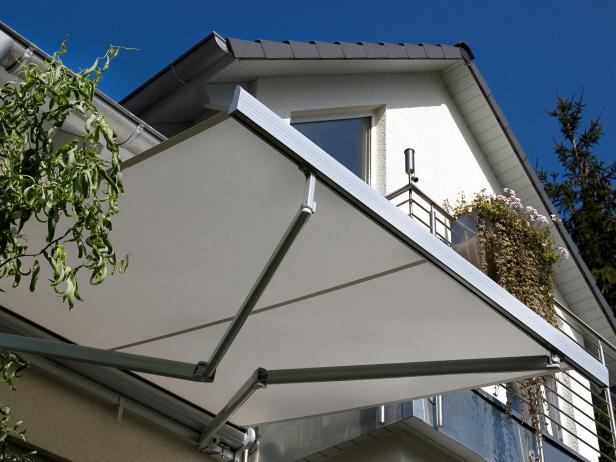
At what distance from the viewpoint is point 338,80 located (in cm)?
1269

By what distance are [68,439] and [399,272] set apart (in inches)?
123

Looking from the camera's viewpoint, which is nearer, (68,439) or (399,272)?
(399,272)

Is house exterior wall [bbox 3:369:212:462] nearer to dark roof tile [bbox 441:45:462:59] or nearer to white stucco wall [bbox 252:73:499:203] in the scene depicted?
white stucco wall [bbox 252:73:499:203]

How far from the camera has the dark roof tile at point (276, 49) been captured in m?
11.1

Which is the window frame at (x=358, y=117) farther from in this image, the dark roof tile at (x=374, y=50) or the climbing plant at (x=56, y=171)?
the climbing plant at (x=56, y=171)

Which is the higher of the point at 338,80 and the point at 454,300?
the point at 338,80

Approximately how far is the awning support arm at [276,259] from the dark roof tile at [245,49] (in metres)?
5.99

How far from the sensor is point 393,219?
16.5 ft

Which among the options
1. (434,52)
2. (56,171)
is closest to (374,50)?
(434,52)

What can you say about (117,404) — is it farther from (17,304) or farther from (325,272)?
(325,272)

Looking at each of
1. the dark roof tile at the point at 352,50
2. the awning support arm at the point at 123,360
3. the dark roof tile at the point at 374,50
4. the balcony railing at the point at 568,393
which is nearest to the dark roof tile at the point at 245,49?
the dark roof tile at the point at 352,50

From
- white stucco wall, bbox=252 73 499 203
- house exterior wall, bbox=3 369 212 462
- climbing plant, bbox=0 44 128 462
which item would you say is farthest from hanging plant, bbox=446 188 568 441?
climbing plant, bbox=0 44 128 462

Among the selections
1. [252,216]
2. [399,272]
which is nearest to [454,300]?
[399,272]

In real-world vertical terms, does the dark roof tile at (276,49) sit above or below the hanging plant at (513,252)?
above
